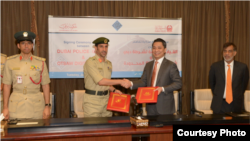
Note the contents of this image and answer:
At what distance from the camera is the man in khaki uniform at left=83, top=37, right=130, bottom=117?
8.68ft

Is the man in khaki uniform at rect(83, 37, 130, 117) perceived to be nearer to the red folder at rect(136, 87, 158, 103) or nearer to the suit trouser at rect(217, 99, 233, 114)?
the red folder at rect(136, 87, 158, 103)

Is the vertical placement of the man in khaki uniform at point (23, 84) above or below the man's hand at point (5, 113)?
above

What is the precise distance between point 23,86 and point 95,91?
0.83 metres

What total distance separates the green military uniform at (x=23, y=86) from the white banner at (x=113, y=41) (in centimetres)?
141

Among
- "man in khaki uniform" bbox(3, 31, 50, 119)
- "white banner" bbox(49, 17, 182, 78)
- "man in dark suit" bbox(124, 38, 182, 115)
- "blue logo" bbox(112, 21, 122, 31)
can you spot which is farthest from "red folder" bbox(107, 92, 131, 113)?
"blue logo" bbox(112, 21, 122, 31)

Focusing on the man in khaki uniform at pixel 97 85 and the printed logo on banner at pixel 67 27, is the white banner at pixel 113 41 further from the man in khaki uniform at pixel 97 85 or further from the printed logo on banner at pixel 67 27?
the man in khaki uniform at pixel 97 85

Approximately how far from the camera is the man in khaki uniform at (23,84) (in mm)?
2355

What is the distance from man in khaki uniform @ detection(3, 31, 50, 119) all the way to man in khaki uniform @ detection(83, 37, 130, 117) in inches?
19.5

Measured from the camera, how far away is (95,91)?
2701 mm

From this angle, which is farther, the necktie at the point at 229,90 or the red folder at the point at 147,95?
the necktie at the point at 229,90

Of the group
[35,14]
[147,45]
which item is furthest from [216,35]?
[35,14]

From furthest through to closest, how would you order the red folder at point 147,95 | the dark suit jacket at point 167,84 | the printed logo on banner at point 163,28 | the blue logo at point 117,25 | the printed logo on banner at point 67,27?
1. the printed logo on banner at point 163,28
2. the blue logo at point 117,25
3. the printed logo on banner at point 67,27
4. the dark suit jacket at point 167,84
5. the red folder at point 147,95

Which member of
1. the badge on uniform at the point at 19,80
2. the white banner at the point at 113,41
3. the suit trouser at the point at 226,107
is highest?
the white banner at the point at 113,41

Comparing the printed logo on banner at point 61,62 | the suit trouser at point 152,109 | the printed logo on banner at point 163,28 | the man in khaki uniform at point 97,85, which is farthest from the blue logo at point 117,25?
the suit trouser at point 152,109
